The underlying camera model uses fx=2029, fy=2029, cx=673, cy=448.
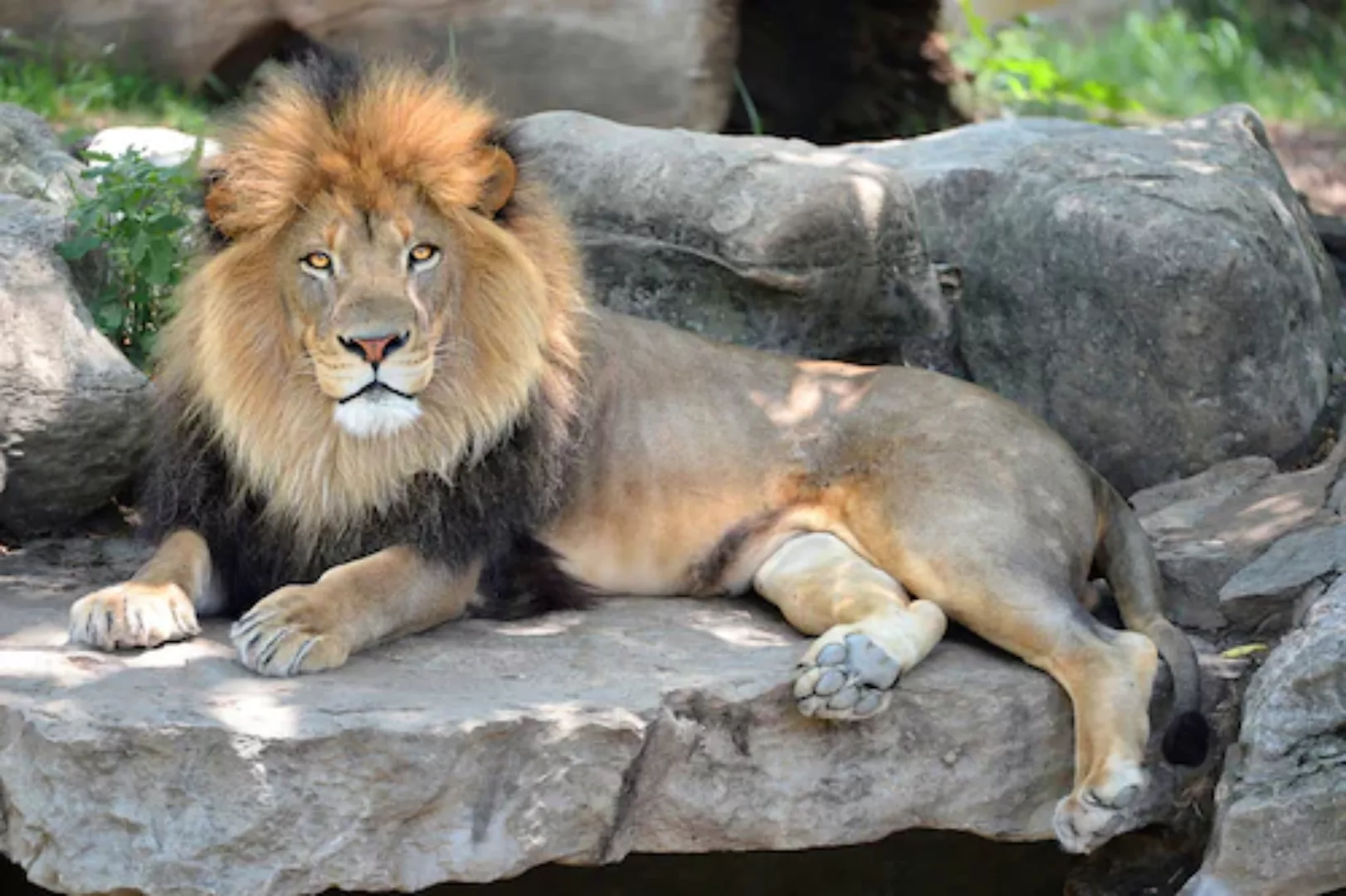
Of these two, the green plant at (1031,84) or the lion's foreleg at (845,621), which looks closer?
the lion's foreleg at (845,621)

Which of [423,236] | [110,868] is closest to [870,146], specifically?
[423,236]

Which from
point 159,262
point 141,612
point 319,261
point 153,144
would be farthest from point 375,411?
point 153,144

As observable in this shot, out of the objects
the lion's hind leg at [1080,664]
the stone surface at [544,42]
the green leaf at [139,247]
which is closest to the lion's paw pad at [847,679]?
the lion's hind leg at [1080,664]

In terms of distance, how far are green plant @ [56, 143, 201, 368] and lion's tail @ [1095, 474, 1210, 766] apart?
230 centimetres

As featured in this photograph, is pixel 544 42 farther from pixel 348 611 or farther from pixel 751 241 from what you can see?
pixel 348 611

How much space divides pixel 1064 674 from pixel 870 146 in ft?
9.31

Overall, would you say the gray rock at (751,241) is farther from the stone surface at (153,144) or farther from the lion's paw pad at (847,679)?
the lion's paw pad at (847,679)

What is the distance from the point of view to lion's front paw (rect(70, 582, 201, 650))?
3.79 meters

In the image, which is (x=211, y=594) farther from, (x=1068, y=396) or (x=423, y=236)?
(x=1068, y=396)

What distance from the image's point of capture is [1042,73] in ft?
33.2

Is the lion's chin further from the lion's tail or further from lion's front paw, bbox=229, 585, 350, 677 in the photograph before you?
the lion's tail

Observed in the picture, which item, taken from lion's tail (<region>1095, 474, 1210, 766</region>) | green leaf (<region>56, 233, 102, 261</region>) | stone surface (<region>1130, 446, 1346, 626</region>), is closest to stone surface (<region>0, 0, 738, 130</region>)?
green leaf (<region>56, 233, 102, 261</region>)

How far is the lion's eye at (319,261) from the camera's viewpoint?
13.0ft

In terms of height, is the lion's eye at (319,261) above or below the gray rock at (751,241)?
above
